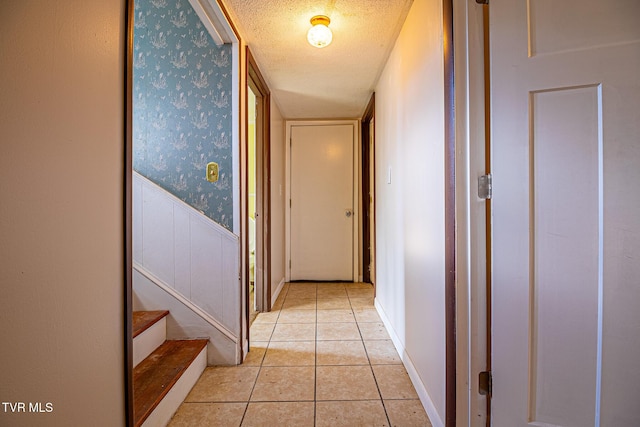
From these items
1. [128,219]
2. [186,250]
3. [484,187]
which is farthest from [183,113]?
[484,187]

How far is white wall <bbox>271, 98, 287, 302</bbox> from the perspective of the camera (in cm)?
316

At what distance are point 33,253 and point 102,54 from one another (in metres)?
0.54

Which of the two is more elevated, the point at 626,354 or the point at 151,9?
the point at 151,9

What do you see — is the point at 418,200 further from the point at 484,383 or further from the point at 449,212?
the point at 484,383

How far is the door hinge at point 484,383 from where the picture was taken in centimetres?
109

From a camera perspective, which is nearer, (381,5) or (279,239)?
(381,5)

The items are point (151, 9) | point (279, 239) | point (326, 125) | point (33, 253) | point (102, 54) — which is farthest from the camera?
point (326, 125)

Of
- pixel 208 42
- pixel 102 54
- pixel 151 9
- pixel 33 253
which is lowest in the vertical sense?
pixel 33 253

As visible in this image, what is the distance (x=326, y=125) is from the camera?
4043 millimetres

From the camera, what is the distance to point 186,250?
1.89 m

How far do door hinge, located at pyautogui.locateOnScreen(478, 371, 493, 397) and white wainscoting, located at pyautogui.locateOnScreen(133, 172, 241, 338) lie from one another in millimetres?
1392

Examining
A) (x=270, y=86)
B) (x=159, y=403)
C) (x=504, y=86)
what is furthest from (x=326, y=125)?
(x=159, y=403)

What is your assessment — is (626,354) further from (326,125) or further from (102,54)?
(326,125)

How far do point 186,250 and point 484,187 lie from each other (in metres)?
1.70
